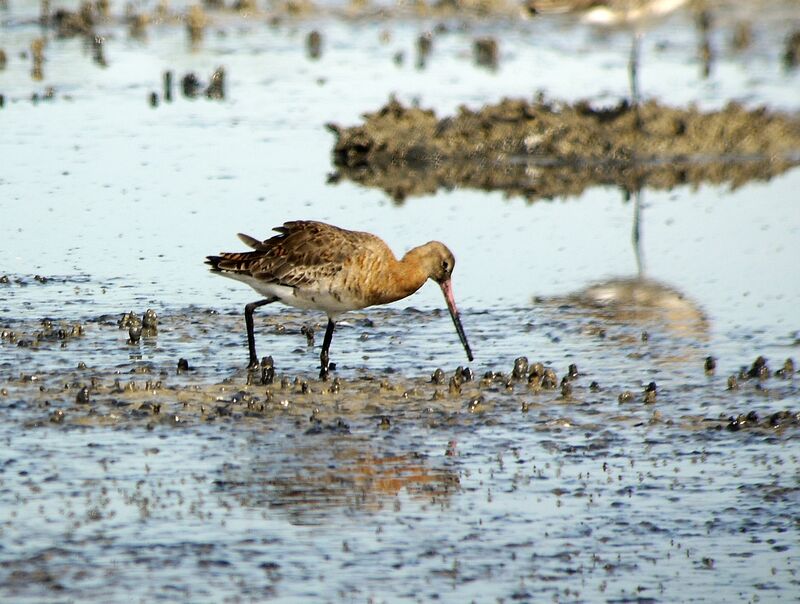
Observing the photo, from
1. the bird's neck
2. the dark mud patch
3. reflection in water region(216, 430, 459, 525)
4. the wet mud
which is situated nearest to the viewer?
the wet mud

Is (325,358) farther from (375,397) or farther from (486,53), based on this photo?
(486,53)

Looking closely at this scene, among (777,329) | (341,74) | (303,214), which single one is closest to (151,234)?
(303,214)

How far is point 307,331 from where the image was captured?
11.3m

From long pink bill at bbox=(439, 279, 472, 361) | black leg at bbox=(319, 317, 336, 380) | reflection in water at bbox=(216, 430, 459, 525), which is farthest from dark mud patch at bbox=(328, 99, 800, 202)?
reflection in water at bbox=(216, 430, 459, 525)

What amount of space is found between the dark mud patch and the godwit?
6149mm

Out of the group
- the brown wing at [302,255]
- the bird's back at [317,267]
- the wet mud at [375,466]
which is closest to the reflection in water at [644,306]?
the wet mud at [375,466]

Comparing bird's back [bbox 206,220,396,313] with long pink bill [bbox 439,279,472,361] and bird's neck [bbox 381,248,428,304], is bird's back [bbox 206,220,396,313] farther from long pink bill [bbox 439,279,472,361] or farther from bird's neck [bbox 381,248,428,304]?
long pink bill [bbox 439,279,472,361]

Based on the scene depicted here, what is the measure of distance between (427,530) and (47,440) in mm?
2334

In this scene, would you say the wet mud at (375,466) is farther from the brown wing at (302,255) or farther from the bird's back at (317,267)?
the brown wing at (302,255)

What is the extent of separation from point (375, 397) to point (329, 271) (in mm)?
975

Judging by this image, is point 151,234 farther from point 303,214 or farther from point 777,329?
point 777,329

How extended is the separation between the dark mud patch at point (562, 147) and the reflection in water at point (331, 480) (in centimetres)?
834

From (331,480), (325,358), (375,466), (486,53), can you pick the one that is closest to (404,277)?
(325,358)

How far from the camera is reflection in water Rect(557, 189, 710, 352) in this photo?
1179cm
